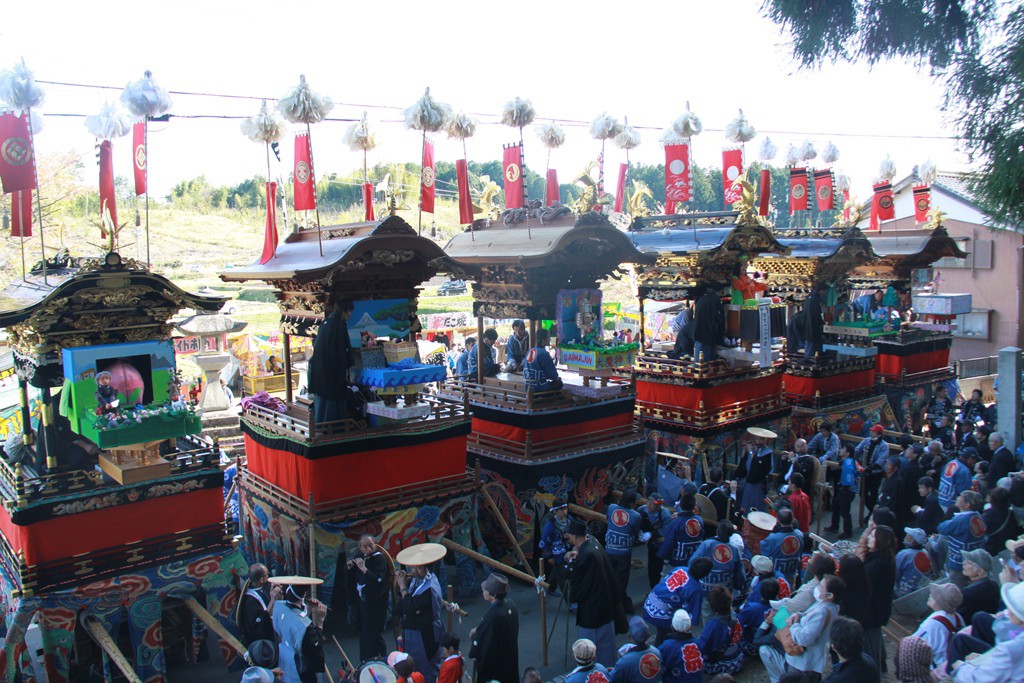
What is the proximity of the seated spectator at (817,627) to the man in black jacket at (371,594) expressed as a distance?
4.24 metres

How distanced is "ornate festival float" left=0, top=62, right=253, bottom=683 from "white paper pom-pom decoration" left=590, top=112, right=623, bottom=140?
8.78m

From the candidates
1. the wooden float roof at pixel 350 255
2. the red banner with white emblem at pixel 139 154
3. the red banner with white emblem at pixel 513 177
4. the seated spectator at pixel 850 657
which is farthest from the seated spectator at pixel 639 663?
the red banner with white emblem at pixel 513 177

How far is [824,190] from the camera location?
18.7 meters

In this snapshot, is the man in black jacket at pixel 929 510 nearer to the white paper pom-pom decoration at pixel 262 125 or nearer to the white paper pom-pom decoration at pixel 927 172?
the white paper pom-pom decoration at pixel 262 125

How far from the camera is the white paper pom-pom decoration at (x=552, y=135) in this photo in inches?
609

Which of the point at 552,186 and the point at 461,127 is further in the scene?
the point at 552,186

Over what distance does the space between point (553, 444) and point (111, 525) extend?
631cm

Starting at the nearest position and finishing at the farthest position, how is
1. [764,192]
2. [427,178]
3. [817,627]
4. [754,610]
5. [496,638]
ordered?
[817,627]
[496,638]
[754,610]
[427,178]
[764,192]

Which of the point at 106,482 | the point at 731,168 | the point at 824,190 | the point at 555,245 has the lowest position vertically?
the point at 106,482

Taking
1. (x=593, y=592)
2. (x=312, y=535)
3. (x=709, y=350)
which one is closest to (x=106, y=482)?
(x=312, y=535)

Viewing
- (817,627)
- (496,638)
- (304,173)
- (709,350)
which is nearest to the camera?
(817,627)

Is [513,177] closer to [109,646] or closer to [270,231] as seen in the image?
[270,231]

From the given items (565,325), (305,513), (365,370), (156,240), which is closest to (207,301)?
(365,370)

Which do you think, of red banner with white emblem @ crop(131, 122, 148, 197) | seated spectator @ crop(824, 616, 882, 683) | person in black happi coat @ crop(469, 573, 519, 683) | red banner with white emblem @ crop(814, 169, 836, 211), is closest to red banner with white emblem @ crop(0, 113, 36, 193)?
red banner with white emblem @ crop(131, 122, 148, 197)
